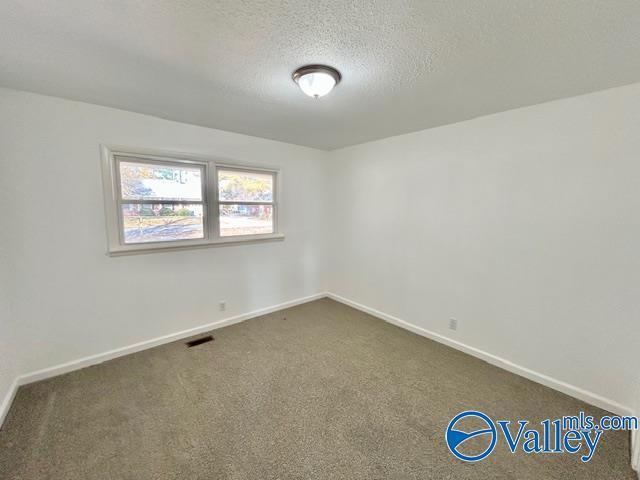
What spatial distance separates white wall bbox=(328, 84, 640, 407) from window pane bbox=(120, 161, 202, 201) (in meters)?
2.31

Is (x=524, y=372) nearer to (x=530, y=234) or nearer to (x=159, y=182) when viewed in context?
(x=530, y=234)

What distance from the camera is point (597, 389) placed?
6.56 feet

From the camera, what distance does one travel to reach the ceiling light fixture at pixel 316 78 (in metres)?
1.62

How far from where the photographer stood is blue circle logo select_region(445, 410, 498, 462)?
160cm

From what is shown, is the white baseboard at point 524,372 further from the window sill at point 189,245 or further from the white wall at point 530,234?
the window sill at point 189,245

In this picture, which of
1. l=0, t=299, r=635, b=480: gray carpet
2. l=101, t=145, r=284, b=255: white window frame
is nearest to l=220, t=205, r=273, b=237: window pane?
l=101, t=145, r=284, b=255: white window frame

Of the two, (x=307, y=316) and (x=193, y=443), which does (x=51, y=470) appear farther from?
(x=307, y=316)

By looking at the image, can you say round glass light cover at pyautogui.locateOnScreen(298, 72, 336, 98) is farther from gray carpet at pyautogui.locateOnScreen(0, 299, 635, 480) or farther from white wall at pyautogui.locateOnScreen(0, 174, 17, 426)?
white wall at pyautogui.locateOnScreen(0, 174, 17, 426)

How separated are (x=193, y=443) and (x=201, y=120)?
2764 millimetres

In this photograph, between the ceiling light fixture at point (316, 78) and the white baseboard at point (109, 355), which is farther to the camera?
the white baseboard at point (109, 355)

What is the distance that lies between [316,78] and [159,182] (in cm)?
200

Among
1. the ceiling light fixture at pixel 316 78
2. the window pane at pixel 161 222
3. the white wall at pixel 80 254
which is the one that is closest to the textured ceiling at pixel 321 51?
the ceiling light fixture at pixel 316 78

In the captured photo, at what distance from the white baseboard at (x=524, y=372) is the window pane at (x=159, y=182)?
2.88 metres

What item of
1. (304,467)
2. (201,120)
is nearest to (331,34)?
(201,120)
